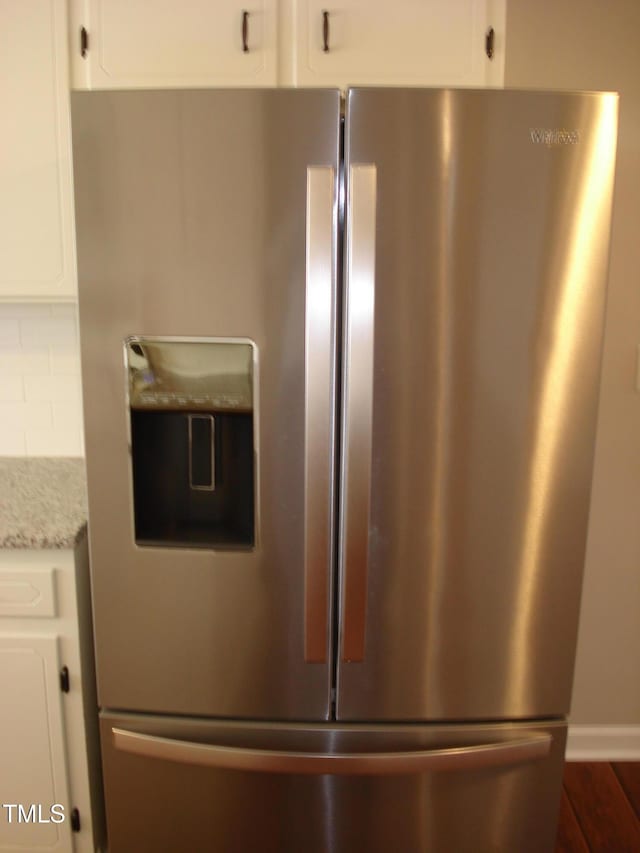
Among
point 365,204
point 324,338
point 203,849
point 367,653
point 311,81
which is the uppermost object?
point 311,81

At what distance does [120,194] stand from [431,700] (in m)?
1.12

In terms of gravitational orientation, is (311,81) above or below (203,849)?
above

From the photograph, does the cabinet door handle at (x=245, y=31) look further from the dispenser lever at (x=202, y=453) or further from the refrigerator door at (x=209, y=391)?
the dispenser lever at (x=202, y=453)

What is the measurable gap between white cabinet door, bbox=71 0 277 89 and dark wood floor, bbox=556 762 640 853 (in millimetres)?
2096

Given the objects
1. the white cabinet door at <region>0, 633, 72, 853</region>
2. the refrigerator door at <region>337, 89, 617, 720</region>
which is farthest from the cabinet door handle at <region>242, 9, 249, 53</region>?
the white cabinet door at <region>0, 633, 72, 853</region>

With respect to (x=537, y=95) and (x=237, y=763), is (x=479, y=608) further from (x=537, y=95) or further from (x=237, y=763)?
(x=537, y=95)

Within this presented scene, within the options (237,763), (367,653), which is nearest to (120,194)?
(367,653)

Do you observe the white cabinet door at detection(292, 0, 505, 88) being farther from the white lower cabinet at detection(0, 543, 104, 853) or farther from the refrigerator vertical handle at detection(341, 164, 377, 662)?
the white lower cabinet at detection(0, 543, 104, 853)

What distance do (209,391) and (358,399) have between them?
0.28 meters

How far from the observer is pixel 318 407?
1.16m

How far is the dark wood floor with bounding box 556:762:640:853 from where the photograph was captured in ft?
5.70

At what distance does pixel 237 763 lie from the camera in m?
1.28

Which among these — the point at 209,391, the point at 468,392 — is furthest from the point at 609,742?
the point at 209,391

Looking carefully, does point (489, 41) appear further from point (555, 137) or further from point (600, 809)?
point (600, 809)
